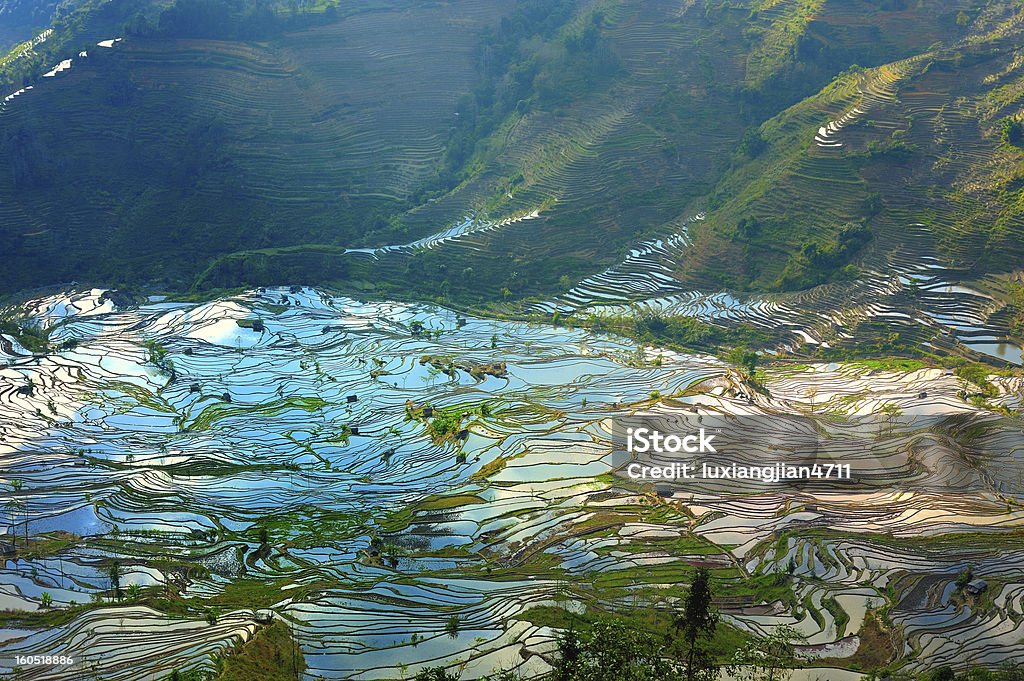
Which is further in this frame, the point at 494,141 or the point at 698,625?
the point at 494,141

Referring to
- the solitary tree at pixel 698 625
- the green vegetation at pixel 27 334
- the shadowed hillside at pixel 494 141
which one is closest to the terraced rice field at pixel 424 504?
the green vegetation at pixel 27 334

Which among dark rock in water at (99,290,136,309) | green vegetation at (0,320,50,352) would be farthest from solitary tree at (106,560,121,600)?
dark rock in water at (99,290,136,309)

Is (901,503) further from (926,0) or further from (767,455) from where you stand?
(926,0)

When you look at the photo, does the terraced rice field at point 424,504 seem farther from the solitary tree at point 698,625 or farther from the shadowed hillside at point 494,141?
the shadowed hillside at point 494,141

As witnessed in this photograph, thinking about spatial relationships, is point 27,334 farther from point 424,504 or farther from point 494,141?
point 494,141

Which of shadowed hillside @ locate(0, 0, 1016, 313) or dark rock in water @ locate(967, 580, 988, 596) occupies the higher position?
shadowed hillside @ locate(0, 0, 1016, 313)

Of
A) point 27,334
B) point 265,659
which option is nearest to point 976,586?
point 265,659

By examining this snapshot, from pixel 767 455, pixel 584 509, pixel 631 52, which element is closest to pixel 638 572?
pixel 584 509

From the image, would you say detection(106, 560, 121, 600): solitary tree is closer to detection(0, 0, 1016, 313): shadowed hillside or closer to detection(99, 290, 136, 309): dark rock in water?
detection(99, 290, 136, 309): dark rock in water
